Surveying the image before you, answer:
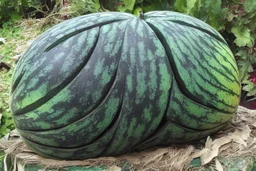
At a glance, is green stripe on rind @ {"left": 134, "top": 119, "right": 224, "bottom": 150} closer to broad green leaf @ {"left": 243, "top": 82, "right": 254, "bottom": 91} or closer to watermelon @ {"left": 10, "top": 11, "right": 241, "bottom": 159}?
watermelon @ {"left": 10, "top": 11, "right": 241, "bottom": 159}

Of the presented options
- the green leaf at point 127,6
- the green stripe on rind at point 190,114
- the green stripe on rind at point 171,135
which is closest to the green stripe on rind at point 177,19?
the green stripe on rind at point 190,114

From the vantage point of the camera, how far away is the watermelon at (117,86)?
2037 millimetres

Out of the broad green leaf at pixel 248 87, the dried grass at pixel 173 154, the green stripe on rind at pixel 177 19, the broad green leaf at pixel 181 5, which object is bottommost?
the broad green leaf at pixel 248 87

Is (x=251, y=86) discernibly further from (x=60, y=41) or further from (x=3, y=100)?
(x=60, y=41)

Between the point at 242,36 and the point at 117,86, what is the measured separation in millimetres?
2211

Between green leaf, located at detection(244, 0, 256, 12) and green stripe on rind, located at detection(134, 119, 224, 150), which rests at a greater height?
green leaf, located at detection(244, 0, 256, 12)

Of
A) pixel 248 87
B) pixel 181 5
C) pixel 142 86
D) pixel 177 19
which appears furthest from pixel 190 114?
pixel 181 5

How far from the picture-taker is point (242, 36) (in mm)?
4027

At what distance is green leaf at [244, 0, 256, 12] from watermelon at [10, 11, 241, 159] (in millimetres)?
1864

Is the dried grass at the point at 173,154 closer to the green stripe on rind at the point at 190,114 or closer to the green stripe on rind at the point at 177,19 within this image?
the green stripe on rind at the point at 190,114

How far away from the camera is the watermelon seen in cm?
204

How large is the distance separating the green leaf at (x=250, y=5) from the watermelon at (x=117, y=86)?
186cm

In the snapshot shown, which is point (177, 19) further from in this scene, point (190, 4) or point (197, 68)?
point (190, 4)

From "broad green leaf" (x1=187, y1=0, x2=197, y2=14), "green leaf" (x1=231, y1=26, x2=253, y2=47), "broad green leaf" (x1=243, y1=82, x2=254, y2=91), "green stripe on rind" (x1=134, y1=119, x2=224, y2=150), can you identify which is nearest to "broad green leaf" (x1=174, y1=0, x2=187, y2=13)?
"broad green leaf" (x1=187, y1=0, x2=197, y2=14)
